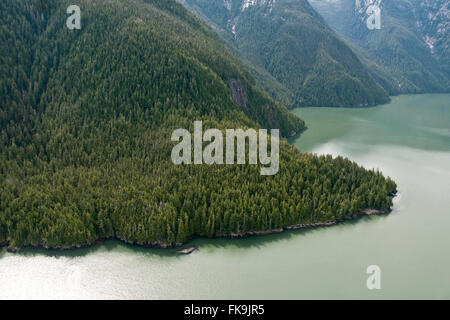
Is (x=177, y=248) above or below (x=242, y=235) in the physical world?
below

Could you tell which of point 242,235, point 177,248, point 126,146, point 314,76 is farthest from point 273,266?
point 314,76

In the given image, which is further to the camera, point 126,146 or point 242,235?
point 126,146

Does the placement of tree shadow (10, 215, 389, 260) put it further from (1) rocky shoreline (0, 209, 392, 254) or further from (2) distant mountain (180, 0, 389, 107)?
(2) distant mountain (180, 0, 389, 107)

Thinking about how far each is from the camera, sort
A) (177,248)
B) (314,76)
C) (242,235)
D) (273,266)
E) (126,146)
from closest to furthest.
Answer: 1. (273,266)
2. (177,248)
3. (242,235)
4. (126,146)
5. (314,76)

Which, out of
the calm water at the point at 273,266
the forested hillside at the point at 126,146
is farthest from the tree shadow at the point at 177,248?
the forested hillside at the point at 126,146

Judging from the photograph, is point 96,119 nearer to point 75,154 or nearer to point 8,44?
point 75,154

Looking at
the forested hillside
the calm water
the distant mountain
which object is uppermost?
the distant mountain

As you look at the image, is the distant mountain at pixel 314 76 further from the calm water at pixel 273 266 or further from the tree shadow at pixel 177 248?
the tree shadow at pixel 177 248

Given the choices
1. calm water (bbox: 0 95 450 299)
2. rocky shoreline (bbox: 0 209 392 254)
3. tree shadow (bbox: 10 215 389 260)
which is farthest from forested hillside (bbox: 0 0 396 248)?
calm water (bbox: 0 95 450 299)

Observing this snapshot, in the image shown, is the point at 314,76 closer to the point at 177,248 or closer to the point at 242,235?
the point at 242,235
